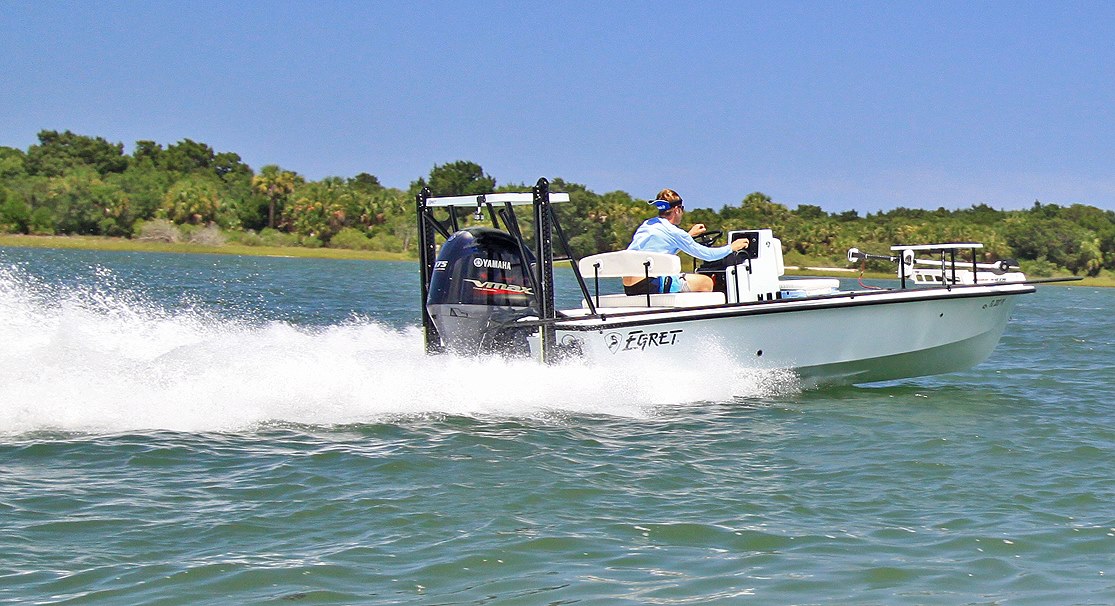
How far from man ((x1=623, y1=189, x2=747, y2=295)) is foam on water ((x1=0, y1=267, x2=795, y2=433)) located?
0.84 meters

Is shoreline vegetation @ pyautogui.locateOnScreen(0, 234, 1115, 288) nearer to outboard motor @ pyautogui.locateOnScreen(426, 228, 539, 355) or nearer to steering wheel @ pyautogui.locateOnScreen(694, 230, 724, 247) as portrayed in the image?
steering wheel @ pyautogui.locateOnScreen(694, 230, 724, 247)

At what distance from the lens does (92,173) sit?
94.3 meters

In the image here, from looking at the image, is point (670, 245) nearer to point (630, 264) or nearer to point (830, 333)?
point (630, 264)

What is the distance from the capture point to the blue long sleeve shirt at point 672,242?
33.3ft

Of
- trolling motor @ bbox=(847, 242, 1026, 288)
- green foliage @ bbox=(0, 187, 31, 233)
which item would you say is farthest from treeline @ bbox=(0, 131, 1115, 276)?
trolling motor @ bbox=(847, 242, 1026, 288)

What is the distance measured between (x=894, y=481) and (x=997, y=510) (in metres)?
0.77

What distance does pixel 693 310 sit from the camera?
9797 millimetres

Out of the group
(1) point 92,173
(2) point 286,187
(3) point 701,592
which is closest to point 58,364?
(3) point 701,592

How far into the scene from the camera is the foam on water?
312 inches

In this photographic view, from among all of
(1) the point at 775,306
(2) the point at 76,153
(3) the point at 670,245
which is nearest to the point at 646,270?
(3) the point at 670,245

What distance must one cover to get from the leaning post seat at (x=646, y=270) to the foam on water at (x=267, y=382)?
0.58 meters

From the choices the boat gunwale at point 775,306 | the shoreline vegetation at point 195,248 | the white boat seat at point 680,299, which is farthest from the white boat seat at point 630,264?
the shoreline vegetation at point 195,248

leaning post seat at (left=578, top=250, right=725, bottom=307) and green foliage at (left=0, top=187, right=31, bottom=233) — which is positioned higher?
green foliage at (left=0, top=187, right=31, bottom=233)

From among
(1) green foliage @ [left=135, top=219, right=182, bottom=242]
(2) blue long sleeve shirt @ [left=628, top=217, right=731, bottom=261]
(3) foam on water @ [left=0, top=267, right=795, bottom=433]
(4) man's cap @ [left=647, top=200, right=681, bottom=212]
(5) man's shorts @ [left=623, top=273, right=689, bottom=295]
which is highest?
(1) green foliage @ [left=135, top=219, right=182, bottom=242]
